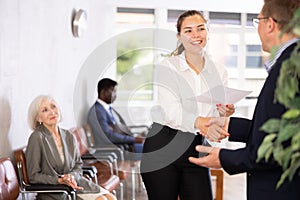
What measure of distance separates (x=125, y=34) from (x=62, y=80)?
10.1 feet

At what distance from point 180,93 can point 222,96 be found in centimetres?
23

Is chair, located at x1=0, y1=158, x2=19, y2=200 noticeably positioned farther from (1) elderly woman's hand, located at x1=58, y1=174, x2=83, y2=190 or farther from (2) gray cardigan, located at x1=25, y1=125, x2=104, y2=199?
(1) elderly woman's hand, located at x1=58, y1=174, x2=83, y2=190

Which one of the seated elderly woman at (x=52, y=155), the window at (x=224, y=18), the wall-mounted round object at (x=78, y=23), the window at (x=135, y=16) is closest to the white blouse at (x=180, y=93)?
the seated elderly woman at (x=52, y=155)

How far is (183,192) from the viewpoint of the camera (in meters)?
3.51

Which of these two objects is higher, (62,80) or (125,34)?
(125,34)

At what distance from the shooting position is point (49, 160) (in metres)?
4.39

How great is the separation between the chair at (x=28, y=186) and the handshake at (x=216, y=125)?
135 centimetres

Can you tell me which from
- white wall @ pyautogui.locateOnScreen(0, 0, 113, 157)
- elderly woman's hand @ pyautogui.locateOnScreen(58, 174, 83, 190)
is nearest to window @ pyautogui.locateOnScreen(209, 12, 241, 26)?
white wall @ pyautogui.locateOnScreen(0, 0, 113, 157)

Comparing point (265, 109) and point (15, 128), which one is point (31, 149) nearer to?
point (15, 128)

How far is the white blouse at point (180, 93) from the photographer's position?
10.8ft

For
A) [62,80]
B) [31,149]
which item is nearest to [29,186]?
[31,149]

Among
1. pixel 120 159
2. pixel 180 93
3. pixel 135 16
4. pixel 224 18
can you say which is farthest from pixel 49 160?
pixel 224 18

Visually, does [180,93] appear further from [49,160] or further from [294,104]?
[294,104]

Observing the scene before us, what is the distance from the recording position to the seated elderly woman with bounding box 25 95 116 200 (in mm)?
4258
